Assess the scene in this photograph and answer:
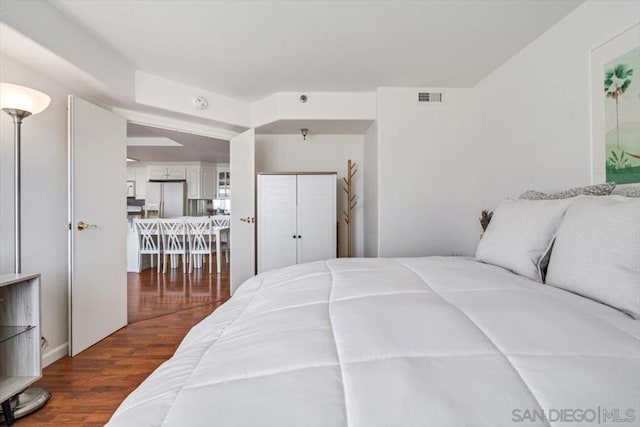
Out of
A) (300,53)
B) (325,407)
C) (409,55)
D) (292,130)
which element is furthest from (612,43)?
(292,130)

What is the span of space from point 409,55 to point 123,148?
2.73 m

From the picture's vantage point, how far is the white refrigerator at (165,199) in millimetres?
6551

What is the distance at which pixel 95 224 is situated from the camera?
236 cm

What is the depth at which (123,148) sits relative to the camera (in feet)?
8.79

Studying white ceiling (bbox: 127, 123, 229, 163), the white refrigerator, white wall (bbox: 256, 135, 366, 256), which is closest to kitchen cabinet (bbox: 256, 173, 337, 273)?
white wall (bbox: 256, 135, 366, 256)

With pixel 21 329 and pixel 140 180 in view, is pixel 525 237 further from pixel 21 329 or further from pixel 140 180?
pixel 140 180

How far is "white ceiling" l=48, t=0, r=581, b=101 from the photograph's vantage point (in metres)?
1.87

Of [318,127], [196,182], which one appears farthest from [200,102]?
[196,182]

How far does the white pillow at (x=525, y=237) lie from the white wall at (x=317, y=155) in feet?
8.45

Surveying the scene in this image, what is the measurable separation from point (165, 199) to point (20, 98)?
207 inches

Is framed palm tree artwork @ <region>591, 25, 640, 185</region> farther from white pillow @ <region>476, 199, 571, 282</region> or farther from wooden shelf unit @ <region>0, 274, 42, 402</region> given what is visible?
wooden shelf unit @ <region>0, 274, 42, 402</region>

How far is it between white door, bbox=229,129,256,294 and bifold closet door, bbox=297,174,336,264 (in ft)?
1.97

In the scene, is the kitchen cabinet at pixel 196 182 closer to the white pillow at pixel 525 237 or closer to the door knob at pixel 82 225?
the door knob at pixel 82 225

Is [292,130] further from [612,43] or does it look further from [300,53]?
[612,43]
